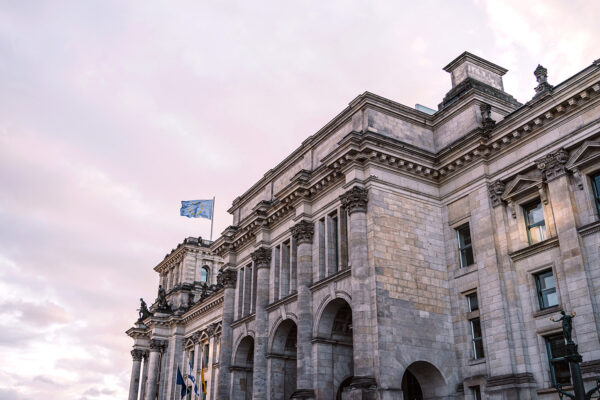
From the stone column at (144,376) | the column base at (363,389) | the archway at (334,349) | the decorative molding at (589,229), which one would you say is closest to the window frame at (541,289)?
the decorative molding at (589,229)

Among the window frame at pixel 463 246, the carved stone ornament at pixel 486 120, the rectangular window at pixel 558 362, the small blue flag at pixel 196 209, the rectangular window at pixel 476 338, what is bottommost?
the rectangular window at pixel 558 362

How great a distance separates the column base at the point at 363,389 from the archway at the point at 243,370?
13.9 m

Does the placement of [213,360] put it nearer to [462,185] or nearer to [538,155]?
[462,185]

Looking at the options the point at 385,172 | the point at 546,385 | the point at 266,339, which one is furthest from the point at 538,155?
the point at 266,339

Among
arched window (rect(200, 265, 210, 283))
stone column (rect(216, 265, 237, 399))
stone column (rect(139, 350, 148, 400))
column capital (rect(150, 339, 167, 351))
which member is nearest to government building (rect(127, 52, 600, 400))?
stone column (rect(216, 265, 237, 399))

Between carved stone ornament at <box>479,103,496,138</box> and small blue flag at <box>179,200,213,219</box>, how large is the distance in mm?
32398

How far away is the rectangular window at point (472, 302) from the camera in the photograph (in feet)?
94.3

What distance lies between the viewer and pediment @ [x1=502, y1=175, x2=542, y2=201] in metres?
27.1

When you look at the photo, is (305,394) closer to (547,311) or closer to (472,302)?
(472,302)

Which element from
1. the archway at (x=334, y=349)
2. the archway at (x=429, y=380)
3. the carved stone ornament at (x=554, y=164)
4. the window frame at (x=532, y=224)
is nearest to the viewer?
the carved stone ornament at (x=554, y=164)

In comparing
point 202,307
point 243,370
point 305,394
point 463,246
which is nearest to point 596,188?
point 463,246

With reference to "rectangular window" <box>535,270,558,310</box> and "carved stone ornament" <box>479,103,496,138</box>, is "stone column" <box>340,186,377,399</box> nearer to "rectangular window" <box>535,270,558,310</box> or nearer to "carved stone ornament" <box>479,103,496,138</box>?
"carved stone ornament" <box>479,103,496,138</box>

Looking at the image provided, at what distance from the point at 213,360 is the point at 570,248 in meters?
36.5

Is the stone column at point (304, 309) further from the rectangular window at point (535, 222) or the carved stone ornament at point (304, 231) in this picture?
the rectangular window at point (535, 222)
